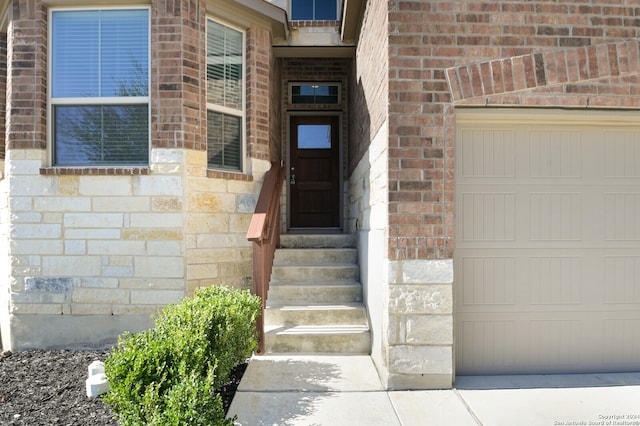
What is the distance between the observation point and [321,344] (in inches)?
167

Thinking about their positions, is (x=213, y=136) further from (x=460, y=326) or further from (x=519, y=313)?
(x=519, y=313)

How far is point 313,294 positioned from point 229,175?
171cm

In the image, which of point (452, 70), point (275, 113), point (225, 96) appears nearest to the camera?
Answer: point (452, 70)

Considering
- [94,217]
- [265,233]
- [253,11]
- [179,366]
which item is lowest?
[179,366]

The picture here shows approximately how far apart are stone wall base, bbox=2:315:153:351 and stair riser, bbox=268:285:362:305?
4.65 feet

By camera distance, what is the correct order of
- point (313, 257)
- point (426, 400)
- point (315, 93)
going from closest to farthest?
point (426, 400) → point (313, 257) → point (315, 93)

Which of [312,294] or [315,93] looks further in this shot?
[315,93]

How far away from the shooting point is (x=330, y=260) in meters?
5.40

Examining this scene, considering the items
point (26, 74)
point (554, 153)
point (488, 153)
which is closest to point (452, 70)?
point (488, 153)

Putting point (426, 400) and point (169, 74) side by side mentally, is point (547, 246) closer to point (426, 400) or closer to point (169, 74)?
point (426, 400)

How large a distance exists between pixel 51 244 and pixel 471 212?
436 centimetres

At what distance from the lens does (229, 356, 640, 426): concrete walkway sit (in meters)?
2.94

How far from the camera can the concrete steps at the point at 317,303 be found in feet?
13.9

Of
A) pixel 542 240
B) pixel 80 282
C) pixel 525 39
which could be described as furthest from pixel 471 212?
pixel 80 282
